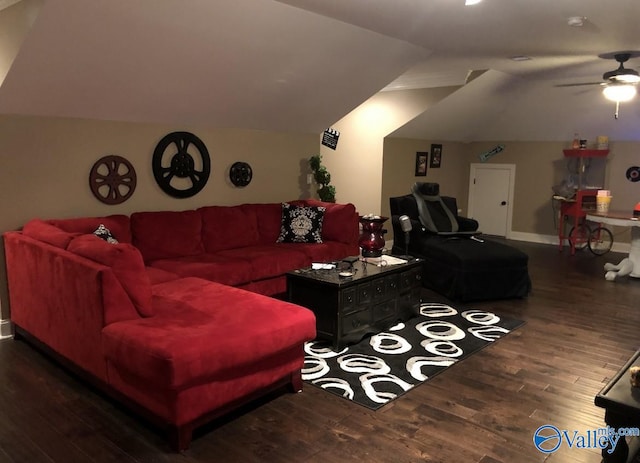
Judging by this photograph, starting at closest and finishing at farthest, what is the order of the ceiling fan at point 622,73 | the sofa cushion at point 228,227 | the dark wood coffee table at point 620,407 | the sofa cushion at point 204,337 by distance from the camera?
the dark wood coffee table at point 620,407, the sofa cushion at point 204,337, the sofa cushion at point 228,227, the ceiling fan at point 622,73

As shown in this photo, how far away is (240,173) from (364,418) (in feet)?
11.0

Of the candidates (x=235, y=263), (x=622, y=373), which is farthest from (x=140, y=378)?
(x=622, y=373)

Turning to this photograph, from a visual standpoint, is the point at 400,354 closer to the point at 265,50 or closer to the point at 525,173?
the point at 265,50

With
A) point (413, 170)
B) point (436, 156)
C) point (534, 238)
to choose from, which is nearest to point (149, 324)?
point (413, 170)

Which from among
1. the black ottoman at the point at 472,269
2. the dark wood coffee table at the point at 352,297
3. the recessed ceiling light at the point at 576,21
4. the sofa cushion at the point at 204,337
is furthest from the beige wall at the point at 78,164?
the recessed ceiling light at the point at 576,21

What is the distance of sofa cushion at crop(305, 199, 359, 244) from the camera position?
5586 mm

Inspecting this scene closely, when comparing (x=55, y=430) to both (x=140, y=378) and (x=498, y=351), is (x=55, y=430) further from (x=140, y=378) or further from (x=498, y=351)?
(x=498, y=351)

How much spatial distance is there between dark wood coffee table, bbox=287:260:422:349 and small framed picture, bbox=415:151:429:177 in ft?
13.6

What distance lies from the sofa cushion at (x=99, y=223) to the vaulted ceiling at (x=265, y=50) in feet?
2.83

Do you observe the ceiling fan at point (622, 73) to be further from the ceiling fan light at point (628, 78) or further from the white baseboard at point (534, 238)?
the white baseboard at point (534, 238)

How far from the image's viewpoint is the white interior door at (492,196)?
9188 mm

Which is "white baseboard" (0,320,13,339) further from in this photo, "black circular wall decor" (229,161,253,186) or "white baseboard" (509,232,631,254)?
"white baseboard" (509,232,631,254)

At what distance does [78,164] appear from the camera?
4336 millimetres

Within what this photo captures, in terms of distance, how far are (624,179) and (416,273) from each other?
16.6 ft
